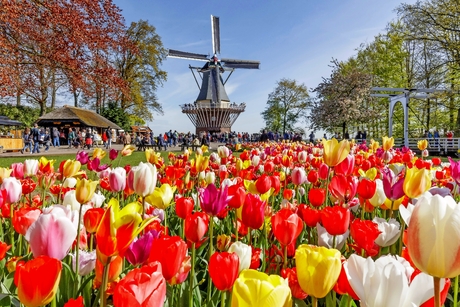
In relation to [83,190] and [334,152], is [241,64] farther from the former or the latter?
[83,190]

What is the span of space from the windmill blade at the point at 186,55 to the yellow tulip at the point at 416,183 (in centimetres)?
4066

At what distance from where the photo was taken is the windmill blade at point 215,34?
3981cm

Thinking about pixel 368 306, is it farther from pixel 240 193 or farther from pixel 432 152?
pixel 432 152

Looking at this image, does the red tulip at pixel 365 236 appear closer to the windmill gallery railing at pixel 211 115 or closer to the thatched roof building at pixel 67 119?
the thatched roof building at pixel 67 119

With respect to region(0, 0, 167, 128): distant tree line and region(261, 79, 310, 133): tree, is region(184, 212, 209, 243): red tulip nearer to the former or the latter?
region(0, 0, 167, 128): distant tree line

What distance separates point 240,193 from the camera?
5.25 ft

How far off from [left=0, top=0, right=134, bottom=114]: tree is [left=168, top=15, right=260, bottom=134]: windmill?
28.9m

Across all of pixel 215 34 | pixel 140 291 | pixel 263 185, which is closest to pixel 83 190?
pixel 263 185

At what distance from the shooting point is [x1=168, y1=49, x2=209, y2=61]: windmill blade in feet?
132

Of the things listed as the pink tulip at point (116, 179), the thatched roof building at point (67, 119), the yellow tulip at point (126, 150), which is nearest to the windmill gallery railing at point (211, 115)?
the thatched roof building at point (67, 119)

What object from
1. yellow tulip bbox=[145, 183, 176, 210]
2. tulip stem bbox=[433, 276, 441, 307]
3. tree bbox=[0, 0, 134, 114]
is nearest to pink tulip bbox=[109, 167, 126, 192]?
yellow tulip bbox=[145, 183, 176, 210]

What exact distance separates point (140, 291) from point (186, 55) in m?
42.7

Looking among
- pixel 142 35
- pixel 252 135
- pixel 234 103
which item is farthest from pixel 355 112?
pixel 142 35

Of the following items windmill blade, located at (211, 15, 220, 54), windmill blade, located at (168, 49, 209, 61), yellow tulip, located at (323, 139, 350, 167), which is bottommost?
yellow tulip, located at (323, 139, 350, 167)
